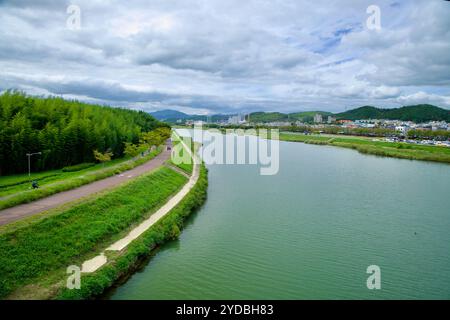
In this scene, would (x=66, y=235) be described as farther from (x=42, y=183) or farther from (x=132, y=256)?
(x=42, y=183)

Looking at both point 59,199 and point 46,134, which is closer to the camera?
point 59,199

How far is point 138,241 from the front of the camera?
34.7ft

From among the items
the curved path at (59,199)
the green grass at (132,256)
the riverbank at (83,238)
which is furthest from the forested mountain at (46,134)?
the green grass at (132,256)

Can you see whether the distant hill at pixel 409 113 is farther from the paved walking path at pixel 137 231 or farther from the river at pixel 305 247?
the paved walking path at pixel 137 231

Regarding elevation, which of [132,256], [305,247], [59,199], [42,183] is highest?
[42,183]

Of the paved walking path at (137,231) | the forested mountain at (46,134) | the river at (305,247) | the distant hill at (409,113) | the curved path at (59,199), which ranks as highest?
the distant hill at (409,113)

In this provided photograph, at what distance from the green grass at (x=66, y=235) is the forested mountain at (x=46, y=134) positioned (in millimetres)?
7368

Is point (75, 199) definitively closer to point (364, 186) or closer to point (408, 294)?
point (408, 294)

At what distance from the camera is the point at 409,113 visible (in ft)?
447

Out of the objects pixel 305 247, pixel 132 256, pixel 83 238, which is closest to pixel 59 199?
pixel 83 238

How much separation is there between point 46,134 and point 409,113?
145 metres

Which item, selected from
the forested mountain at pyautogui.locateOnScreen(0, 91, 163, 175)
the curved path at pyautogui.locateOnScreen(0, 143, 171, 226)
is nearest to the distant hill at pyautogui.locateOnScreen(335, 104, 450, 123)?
the forested mountain at pyautogui.locateOnScreen(0, 91, 163, 175)

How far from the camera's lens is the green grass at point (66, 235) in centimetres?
797
